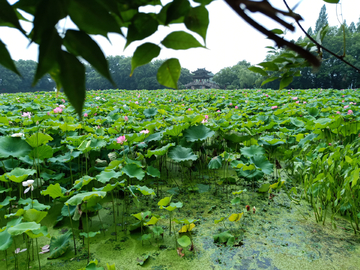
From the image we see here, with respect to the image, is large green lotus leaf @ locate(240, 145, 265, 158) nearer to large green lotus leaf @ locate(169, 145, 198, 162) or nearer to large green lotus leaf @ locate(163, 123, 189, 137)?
large green lotus leaf @ locate(169, 145, 198, 162)

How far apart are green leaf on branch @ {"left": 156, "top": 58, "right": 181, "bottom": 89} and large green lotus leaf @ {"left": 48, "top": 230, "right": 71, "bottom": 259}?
3.63 feet

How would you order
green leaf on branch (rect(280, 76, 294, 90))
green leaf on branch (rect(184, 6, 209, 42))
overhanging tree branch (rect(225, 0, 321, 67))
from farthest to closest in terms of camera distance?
green leaf on branch (rect(280, 76, 294, 90)) < green leaf on branch (rect(184, 6, 209, 42)) < overhanging tree branch (rect(225, 0, 321, 67))

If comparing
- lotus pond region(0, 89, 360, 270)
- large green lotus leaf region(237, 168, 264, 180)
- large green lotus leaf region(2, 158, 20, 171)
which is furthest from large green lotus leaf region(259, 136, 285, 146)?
large green lotus leaf region(2, 158, 20, 171)

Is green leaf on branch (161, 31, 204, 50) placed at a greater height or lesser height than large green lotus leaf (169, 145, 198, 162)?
greater

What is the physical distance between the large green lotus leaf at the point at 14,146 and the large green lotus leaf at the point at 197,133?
1.16 metres

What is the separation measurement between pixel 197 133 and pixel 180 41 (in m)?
1.74

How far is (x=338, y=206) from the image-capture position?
4.38 ft

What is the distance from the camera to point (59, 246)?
43.6 inches

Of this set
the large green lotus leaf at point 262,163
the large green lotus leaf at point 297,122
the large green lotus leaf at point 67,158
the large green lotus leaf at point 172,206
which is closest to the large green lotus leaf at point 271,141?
the large green lotus leaf at point 262,163

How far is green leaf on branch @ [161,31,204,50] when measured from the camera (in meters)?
0.30

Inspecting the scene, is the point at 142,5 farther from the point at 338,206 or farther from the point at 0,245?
the point at 338,206

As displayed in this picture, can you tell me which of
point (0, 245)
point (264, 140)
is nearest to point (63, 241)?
point (0, 245)

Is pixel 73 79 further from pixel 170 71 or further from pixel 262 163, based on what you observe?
pixel 262 163

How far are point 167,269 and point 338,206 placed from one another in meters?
1.04
